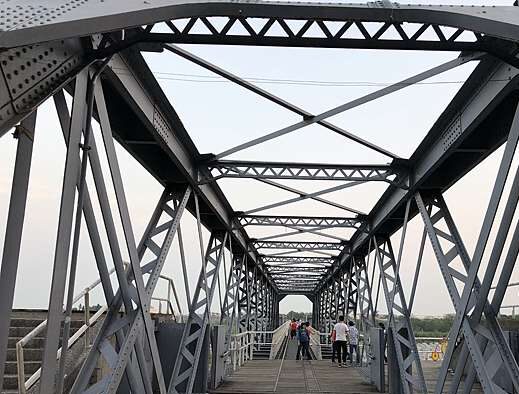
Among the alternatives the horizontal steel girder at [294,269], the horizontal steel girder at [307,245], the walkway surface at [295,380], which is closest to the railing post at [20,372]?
the walkway surface at [295,380]

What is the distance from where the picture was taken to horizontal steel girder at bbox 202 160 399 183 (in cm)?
1063

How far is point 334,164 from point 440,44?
5.44m

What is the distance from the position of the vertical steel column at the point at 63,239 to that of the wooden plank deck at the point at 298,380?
8678 mm

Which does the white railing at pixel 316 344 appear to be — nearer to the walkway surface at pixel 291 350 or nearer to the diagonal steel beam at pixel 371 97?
the walkway surface at pixel 291 350

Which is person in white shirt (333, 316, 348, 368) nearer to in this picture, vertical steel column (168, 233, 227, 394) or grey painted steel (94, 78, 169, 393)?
vertical steel column (168, 233, 227, 394)

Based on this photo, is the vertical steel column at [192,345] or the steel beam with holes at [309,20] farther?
the vertical steel column at [192,345]

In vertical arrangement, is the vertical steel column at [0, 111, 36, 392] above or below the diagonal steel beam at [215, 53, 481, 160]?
below

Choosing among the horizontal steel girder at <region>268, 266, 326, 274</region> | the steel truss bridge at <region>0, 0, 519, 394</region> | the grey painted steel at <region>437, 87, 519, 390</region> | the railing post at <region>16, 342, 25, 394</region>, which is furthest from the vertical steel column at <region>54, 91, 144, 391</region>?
the horizontal steel girder at <region>268, 266, 326, 274</region>

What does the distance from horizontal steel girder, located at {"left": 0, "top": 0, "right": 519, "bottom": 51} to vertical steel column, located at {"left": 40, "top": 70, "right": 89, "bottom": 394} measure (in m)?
0.97

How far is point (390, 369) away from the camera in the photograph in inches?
491

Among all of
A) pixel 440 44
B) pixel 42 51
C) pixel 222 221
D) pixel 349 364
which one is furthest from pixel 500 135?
pixel 349 364

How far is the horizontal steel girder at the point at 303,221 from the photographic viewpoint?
52.2 ft

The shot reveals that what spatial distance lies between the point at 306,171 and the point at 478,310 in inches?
182

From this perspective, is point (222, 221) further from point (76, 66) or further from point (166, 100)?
point (76, 66)
